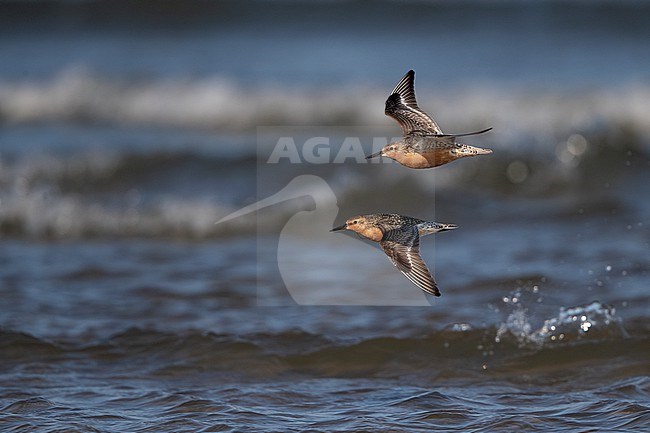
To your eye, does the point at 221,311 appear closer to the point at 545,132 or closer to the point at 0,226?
the point at 0,226

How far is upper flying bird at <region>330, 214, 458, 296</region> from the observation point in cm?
339

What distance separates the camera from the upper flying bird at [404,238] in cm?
339

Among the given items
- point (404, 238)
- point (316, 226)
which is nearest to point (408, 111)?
point (404, 238)

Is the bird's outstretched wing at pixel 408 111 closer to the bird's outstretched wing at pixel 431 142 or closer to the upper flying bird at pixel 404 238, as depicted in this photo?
the bird's outstretched wing at pixel 431 142

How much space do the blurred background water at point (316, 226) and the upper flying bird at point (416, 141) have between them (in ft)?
3.97

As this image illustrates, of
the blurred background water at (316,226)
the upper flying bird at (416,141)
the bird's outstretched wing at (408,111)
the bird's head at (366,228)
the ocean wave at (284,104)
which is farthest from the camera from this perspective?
the ocean wave at (284,104)

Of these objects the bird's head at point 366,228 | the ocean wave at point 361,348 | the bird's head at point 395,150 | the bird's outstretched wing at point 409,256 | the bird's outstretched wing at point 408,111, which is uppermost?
the bird's outstretched wing at point 408,111

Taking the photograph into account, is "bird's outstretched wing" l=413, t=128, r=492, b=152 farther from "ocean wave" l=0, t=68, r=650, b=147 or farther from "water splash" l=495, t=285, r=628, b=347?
"ocean wave" l=0, t=68, r=650, b=147

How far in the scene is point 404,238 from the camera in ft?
11.9

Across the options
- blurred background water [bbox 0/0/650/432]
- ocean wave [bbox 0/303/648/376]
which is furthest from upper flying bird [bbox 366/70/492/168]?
ocean wave [bbox 0/303/648/376]

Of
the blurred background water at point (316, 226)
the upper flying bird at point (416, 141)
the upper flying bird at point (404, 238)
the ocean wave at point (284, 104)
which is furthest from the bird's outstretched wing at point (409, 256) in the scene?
the ocean wave at point (284, 104)

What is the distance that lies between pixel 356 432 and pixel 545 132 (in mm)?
6325

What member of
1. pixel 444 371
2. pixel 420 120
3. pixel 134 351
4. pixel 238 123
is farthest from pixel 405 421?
pixel 238 123

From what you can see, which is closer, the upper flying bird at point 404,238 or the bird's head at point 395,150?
the upper flying bird at point 404,238
